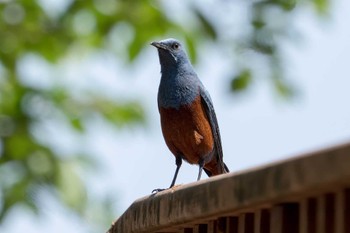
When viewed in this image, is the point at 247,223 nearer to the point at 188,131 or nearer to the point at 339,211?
the point at 339,211

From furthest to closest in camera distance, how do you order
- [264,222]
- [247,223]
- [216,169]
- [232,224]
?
[216,169], [232,224], [247,223], [264,222]

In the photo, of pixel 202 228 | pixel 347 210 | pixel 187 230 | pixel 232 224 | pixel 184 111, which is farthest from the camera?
A: pixel 184 111

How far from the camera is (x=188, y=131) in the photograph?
22.6 ft

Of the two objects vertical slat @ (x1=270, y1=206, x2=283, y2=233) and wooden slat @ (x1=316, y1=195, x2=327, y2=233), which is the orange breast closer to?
vertical slat @ (x1=270, y1=206, x2=283, y2=233)

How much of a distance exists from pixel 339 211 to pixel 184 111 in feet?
11.0

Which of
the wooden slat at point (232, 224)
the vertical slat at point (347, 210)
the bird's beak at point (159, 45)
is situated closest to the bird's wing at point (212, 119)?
the bird's beak at point (159, 45)

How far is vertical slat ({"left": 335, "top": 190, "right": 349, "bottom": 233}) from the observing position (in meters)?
Result: 3.53

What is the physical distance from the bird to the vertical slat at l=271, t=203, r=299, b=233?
2.93 m

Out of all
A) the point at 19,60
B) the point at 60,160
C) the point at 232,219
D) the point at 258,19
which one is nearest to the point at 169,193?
the point at 232,219

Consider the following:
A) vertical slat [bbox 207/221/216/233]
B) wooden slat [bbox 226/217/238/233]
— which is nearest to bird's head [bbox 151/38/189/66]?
vertical slat [bbox 207/221/216/233]

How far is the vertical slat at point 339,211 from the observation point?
3.53 meters

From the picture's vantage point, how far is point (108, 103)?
27.3 feet

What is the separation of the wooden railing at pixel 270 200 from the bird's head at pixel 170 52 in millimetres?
2272

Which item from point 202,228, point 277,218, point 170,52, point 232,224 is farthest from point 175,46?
point 277,218
